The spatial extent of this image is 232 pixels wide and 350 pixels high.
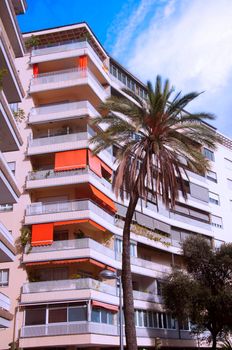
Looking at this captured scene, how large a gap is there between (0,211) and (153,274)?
15.2 m

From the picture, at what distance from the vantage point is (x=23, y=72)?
47.5m

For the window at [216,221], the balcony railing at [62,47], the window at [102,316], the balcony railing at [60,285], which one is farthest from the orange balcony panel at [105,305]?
the window at [216,221]

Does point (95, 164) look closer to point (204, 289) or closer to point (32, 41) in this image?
point (32, 41)

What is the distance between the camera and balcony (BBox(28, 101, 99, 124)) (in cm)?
4469

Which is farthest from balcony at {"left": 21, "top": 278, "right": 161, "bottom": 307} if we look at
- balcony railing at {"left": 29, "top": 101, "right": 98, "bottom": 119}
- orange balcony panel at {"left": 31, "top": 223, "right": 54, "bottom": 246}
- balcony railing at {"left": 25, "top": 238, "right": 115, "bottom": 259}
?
balcony railing at {"left": 29, "top": 101, "right": 98, "bottom": 119}

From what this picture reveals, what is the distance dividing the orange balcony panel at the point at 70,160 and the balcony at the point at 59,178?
0.40 meters

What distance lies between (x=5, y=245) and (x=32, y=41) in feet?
88.5

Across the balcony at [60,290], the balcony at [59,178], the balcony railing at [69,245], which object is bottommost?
the balcony at [60,290]

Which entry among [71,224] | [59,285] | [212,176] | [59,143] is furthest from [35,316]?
[212,176]

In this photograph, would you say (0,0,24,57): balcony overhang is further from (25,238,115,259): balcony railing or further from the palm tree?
(25,238,115,259): balcony railing

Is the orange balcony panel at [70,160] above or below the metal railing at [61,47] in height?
below

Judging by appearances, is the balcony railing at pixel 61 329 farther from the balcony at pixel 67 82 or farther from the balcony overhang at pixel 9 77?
the balcony at pixel 67 82

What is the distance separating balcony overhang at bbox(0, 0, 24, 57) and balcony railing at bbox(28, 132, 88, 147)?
1382 centimetres

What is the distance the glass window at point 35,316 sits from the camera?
38750mm
